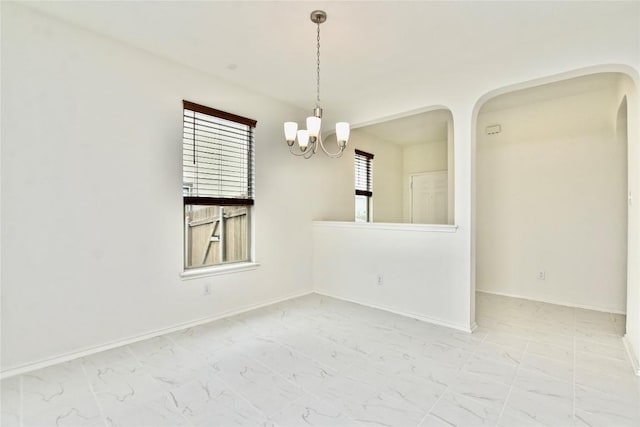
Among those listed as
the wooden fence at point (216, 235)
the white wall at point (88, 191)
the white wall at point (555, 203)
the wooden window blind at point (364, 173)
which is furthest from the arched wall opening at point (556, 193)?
the white wall at point (88, 191)

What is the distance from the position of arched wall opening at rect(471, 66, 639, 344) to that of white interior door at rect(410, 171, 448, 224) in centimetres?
121

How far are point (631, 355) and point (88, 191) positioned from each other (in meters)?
4.69

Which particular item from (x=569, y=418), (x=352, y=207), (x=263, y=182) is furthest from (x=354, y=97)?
(x=569, y=418)

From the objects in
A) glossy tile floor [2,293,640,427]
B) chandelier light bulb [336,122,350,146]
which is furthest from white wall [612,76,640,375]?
chandelier light bulb [336,122,350,146]

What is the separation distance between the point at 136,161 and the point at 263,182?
1451 mm

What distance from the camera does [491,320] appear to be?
11.5 feet

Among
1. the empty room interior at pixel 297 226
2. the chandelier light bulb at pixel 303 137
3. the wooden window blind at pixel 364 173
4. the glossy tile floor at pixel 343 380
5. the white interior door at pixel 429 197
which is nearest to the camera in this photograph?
the glossy tile floor at pixel 343 380

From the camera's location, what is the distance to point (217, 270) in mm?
3486

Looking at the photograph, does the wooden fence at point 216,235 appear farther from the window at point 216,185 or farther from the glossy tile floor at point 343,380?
the glossy tile floor at point 343,380

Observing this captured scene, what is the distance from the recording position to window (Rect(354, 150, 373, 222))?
5.59 meters

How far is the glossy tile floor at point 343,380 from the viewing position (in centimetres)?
184

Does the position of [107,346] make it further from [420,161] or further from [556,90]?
[420,161]

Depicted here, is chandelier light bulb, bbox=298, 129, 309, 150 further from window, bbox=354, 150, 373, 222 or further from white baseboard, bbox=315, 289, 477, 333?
window, bbox=354, 150, 373, 222

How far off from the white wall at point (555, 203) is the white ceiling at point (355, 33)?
5.66 ft
